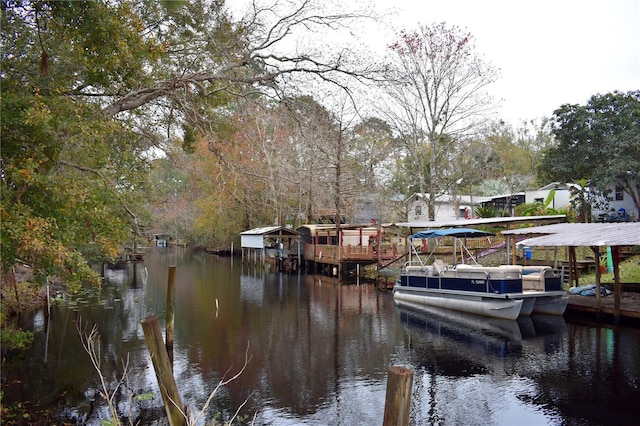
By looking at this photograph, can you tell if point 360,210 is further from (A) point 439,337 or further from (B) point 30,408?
(B) point 30,408

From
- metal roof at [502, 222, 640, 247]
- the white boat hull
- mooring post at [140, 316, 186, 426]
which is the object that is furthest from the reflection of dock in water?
mooring post at [140, 316, 186, 426]

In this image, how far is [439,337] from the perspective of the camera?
1599cm

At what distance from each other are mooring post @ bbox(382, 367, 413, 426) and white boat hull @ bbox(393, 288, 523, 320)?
14.3 meters

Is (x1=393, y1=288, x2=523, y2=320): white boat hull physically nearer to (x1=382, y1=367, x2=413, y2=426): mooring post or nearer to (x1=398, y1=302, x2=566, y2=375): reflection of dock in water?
(x1=398, y1=302, x2=566, y2=375): reflection of dock in water

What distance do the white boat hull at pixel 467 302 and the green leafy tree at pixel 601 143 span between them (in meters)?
14.3

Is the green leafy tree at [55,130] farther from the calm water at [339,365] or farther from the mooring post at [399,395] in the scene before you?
the mooring post at [399,395]

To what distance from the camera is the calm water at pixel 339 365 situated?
31.7 feet

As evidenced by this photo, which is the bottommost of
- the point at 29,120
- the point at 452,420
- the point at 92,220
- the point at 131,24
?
the point at 452,420

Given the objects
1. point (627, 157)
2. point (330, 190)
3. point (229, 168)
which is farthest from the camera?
point (330, 190)

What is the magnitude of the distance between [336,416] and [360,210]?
112ft

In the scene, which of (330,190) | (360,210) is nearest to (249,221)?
(360,210)

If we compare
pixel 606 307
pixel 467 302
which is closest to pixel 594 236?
pixel 606 307

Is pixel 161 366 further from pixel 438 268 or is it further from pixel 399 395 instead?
pixel 438 268

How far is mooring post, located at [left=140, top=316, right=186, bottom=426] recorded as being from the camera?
6727 millimetres
